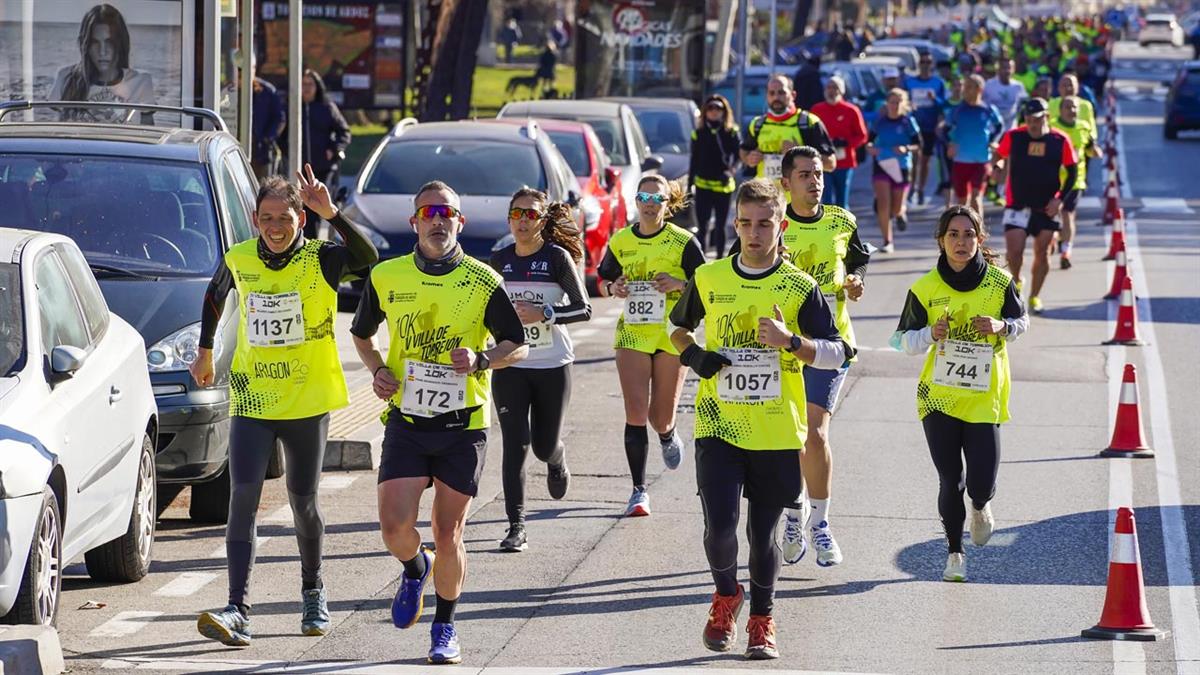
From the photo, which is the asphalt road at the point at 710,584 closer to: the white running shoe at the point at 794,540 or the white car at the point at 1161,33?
the white running shoe at the point at 794,540

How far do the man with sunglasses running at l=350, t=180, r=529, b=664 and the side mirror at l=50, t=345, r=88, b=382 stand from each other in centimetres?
103

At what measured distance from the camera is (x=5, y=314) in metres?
7.89

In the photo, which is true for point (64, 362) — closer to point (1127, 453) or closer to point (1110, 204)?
point (1127, 453)

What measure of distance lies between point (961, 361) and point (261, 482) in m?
2.98

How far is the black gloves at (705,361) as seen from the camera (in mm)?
7758

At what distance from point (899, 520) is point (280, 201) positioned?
3.81 metres

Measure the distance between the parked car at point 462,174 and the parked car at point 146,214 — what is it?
6196 mm

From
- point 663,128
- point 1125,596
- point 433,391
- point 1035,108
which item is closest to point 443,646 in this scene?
point 433,391

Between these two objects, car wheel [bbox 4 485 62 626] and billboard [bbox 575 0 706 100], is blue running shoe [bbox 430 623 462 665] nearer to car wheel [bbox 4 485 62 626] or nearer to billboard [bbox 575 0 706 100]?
car wheel [bbox 4 485 62 626]

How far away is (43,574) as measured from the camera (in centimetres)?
741

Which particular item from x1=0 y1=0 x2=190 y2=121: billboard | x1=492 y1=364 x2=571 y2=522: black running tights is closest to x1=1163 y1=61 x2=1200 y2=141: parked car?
x1=0 y1=0 x2=190 y2=121: billboard

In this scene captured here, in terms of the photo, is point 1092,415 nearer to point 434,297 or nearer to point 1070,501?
point 1070,501

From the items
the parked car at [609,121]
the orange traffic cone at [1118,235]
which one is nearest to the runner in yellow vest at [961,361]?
the orange traffic cone at [1118,235]

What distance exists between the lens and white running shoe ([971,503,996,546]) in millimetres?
9289
